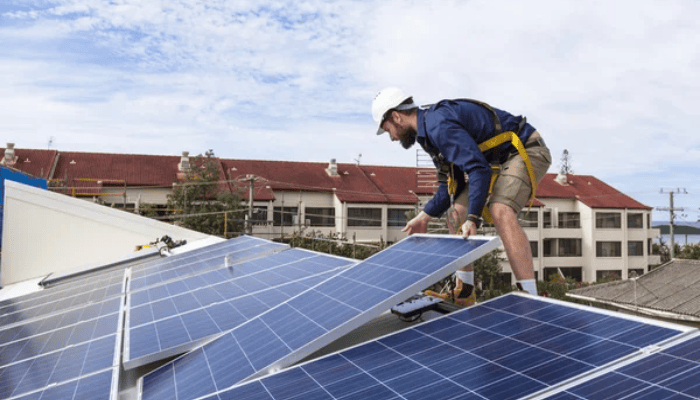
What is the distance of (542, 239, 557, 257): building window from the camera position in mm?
55487

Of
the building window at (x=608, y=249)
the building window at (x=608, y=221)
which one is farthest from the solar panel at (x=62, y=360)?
the building window at (x=608, y=249)

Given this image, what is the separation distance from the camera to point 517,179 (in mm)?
4582

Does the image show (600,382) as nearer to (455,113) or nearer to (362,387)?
(362,387)

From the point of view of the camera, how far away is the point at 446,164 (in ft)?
17.5

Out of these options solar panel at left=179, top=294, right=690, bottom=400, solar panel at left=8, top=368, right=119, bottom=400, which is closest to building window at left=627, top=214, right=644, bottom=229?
solar panel at left=179, top=294, right=690, bottom=400

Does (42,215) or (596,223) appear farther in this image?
(596,223)

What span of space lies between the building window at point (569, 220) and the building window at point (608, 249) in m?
3.11

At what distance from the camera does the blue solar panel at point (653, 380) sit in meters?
2.25

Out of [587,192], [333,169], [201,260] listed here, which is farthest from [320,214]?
[201,260]

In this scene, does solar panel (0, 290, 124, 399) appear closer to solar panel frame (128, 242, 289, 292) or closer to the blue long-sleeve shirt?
solar panel frame (128, 242, 289, 292)

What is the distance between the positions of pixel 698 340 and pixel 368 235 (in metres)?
44.6

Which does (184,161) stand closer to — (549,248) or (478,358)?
(549,248)

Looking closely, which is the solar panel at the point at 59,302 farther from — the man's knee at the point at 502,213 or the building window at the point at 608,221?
the building window at the point at 608,221

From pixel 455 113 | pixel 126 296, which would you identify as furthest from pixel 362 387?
pixel 126 296
